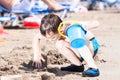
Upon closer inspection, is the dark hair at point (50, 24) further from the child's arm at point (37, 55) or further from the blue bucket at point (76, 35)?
the child's arm at point (37, 55)

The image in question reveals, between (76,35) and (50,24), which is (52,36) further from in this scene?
(76,35)

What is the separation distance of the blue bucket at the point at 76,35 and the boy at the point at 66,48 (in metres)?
0.11

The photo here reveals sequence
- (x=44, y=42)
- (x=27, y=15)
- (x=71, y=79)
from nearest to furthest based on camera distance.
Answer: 1. (x=71, y=79)
2. (x=44, y=42)
3. (x=27, y=15)

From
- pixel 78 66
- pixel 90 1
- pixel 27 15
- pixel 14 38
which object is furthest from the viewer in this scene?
pixel 90 1

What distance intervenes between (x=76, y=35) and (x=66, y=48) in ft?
1.19

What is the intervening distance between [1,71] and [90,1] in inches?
512

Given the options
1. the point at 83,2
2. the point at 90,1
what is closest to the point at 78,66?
the point at 90,1

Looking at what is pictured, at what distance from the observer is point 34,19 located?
9.94m

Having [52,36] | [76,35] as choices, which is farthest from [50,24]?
[76,35]

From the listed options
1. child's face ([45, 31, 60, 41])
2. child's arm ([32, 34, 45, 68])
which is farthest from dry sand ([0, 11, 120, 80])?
child's face ([45, 31, 60, 41])

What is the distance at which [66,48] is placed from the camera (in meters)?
4.61

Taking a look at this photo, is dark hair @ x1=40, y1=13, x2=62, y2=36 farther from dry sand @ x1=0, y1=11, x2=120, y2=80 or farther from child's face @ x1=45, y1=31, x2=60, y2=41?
dry sand @ x1=0, y1=11, x2=120, y2=80

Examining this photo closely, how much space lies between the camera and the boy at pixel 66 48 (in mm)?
4434

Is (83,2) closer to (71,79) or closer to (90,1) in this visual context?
(90,1)
